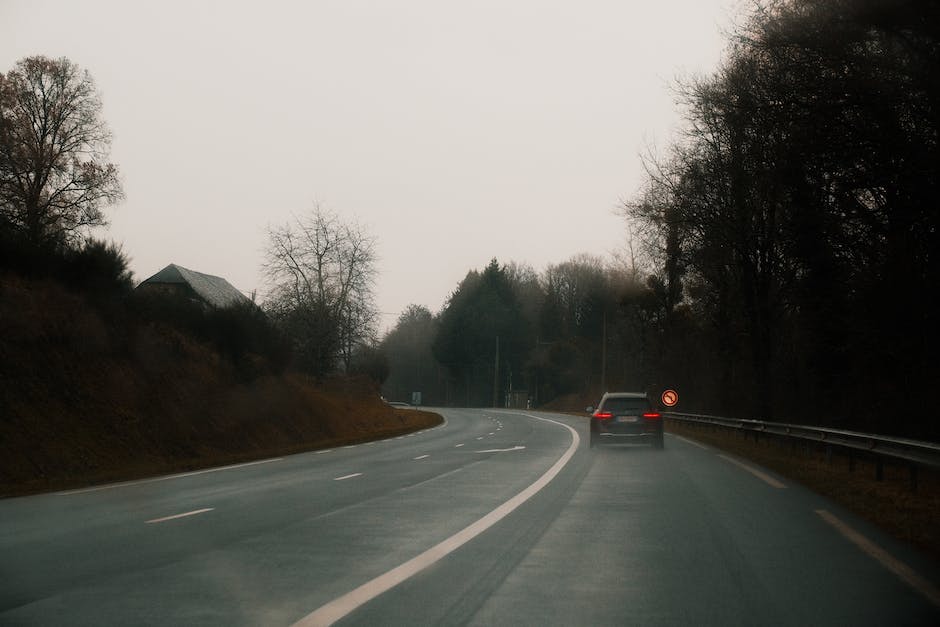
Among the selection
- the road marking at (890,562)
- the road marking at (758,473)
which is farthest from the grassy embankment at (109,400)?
the road marking at (890,562)

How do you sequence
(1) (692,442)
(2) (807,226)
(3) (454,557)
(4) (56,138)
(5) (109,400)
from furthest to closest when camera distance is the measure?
(4) (56,138)
(1) (692,442)
(5) (109,400)
(2) (807,226)
(3) (454,557)

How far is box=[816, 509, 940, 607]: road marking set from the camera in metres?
7.56

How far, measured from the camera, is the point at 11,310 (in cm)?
2556

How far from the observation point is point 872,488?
15445mm

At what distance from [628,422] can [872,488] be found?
1250 centimetres

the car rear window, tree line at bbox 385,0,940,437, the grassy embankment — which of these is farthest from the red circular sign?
the car rear window

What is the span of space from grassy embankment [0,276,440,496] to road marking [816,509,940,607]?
12.1 meters

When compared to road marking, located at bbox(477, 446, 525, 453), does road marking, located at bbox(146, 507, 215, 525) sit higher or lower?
lower

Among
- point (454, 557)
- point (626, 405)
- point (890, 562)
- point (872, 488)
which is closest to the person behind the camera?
point (890, 562)

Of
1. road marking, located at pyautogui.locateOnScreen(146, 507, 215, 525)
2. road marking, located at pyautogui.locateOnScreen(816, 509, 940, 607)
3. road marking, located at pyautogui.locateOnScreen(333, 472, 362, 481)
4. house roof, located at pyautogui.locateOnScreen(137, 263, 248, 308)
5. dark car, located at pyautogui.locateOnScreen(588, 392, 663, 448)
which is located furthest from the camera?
house roof, located at pyautogui.locateOnScreen(137, 263, 248, 308)

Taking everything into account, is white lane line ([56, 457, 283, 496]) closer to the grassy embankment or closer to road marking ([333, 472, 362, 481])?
the grassy embankment

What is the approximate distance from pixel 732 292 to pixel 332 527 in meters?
37.5

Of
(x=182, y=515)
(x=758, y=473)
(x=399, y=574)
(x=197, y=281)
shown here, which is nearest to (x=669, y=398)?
(x=758, y=473)

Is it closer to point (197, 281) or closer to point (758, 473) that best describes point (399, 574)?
point (758, 473)
